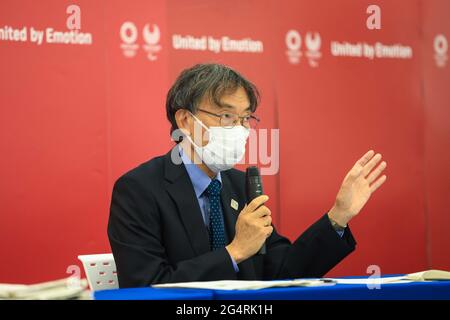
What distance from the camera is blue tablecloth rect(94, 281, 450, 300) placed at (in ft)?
5.66

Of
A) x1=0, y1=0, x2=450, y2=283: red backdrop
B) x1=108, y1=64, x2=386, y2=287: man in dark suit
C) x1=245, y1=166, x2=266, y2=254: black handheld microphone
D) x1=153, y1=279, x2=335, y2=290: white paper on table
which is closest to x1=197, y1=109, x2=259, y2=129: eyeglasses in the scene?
x1=108, y1=64, x2=386, y2=287: man in dark suit

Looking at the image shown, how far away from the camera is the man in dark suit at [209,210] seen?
7.99 ft

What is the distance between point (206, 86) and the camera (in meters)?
2.79

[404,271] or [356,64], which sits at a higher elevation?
[356,64]

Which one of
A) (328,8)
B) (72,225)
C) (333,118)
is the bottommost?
(72,225)

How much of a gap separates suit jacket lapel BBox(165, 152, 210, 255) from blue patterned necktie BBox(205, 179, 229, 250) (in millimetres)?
50

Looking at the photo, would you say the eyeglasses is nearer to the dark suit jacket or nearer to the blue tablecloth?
the dark suit jacket

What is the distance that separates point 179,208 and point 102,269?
14.5 inches

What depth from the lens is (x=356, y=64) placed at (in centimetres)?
487

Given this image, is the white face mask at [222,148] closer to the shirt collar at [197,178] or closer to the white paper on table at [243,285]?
the shirt collar at [197,178]

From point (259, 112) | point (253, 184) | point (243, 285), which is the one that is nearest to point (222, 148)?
point (253, 184)

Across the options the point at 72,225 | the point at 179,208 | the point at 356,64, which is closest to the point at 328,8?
the point at 356,64

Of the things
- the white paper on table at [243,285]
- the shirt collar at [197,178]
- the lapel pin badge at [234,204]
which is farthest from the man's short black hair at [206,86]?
the white paper on table at [243,285]
